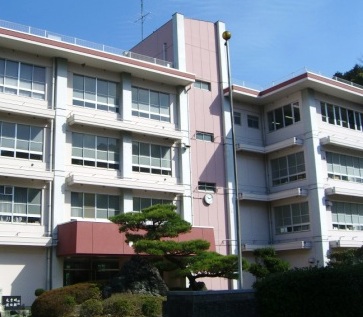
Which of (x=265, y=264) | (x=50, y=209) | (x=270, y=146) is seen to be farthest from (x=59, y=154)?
(x=270, y=146)

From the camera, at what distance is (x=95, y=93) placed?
30219mm

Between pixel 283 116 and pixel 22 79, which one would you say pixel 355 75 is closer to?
pixel 283 116

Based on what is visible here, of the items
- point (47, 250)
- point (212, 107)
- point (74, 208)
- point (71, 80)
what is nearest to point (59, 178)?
point (74, 208)

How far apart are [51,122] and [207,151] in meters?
10.4

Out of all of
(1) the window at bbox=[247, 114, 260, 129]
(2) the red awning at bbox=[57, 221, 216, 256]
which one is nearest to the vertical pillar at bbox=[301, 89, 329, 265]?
(1) the window at bbox=[247, 114, 260, 129]

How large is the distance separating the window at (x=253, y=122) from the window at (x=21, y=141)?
15196 millimetres

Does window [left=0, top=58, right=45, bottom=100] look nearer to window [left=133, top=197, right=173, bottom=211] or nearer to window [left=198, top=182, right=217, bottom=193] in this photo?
window [left=133, top=197, right=173, bottom=211]

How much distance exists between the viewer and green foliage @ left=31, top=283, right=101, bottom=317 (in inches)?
877

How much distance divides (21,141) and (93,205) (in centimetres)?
509

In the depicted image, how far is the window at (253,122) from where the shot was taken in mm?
37219

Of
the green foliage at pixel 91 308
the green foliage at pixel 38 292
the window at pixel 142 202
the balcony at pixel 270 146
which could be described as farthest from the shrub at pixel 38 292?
the balcony at pixel 270 146

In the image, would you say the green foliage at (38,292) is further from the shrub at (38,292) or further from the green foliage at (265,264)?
the green foliage at (265,264)

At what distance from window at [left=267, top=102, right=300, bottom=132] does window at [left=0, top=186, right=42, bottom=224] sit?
1733cm

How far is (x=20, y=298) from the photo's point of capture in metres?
25.2
